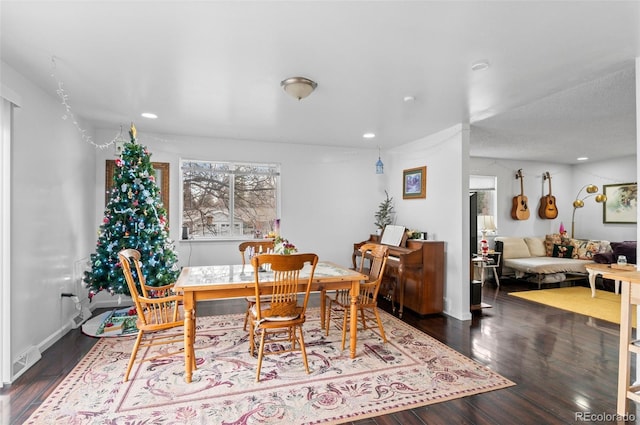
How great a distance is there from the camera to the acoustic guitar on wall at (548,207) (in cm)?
726

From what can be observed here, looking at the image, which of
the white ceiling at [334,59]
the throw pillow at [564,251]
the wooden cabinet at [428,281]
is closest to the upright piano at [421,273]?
the wooden cabinet at [428,281]

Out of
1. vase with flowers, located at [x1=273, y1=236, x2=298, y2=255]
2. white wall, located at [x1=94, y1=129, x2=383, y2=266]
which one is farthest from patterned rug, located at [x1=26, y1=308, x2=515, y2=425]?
white wall, located at [x1=94, y1=129, x2=383, y2=266]

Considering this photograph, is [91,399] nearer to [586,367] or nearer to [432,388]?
[432,388]

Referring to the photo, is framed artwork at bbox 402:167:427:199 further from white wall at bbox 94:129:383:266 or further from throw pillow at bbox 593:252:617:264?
throw pillow at bbox 593:252:617:264

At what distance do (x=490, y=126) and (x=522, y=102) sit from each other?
100 centimetres

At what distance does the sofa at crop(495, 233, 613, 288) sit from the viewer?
600 centimetres

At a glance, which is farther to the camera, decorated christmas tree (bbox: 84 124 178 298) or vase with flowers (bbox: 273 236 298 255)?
decorated christmas tree (bbox: 84 124 178 298)

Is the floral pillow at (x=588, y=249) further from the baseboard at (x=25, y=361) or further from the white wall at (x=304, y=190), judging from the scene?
the baseboard at (x=25, y=361)

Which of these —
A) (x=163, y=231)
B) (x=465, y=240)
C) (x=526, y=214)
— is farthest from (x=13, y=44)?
(x=526, y=214)

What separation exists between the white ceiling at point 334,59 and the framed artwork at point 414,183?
2.86 ft

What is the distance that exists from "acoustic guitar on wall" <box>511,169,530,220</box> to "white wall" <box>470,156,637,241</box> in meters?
0.08

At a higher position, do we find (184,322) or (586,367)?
(184,322)

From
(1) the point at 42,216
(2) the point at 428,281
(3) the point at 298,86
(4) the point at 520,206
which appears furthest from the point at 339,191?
(4) the point at 520,206

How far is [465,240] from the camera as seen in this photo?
411 cm
